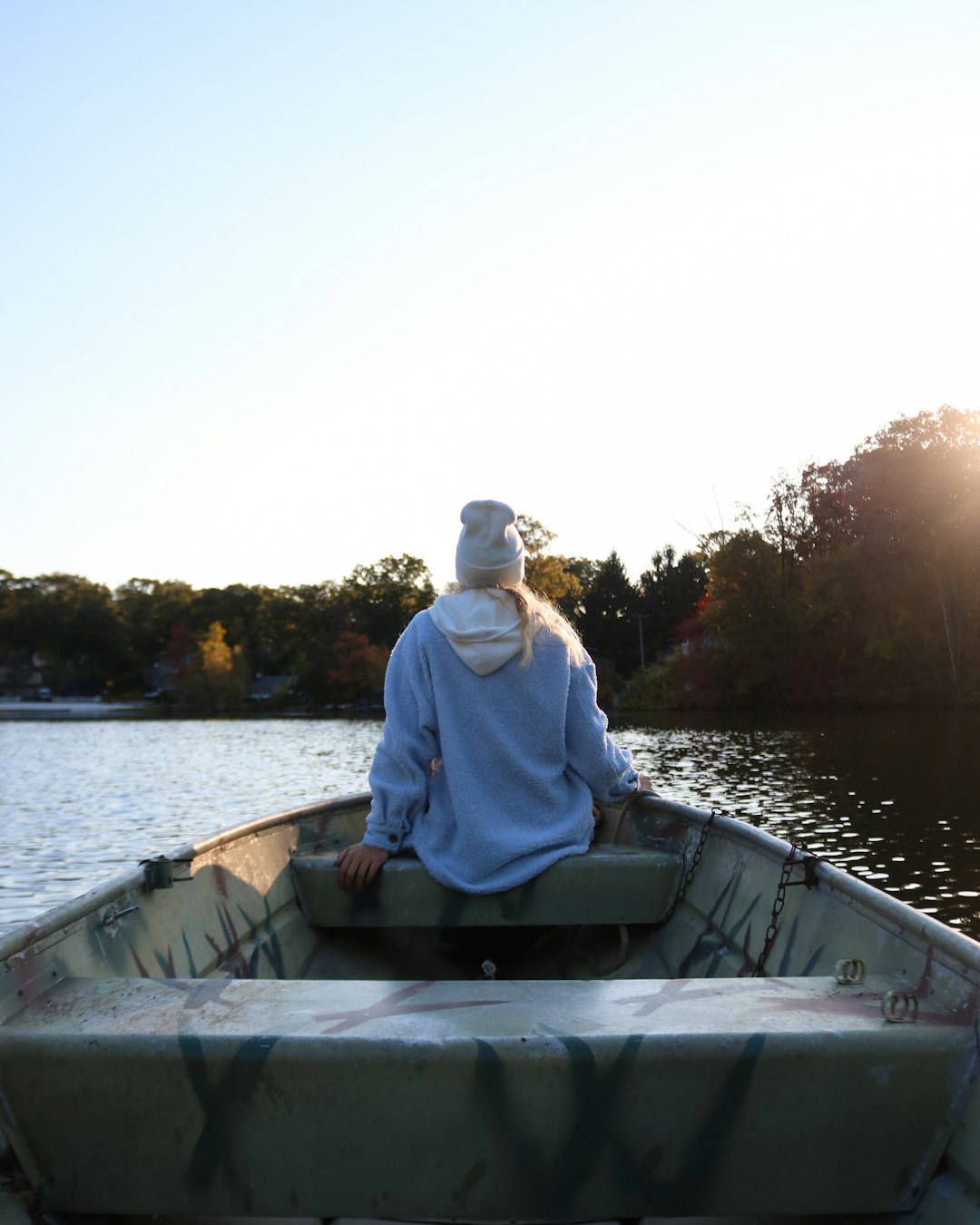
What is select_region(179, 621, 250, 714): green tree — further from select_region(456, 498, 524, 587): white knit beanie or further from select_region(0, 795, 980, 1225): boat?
select_region(0, 795, 980, 1225): boat

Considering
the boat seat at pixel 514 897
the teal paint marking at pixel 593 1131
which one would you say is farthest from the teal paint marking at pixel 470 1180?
the boat seat at pixel 514 897

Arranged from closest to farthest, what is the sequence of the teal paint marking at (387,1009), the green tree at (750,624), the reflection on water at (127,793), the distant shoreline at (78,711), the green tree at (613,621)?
the teal paint marking at (387,1009)
the reflection on water at (127,793)
the green tree at (750,624)
the green tree at (613,621)
the distant shoreline at (78,711)

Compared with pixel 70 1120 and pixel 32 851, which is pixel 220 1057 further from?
pixel 32 851

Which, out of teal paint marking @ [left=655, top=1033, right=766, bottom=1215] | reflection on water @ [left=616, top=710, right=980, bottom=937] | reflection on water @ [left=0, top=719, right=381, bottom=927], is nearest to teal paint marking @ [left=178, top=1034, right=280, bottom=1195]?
teal paint marking @ [left=655, top=1033, right=766, bottom=1215]

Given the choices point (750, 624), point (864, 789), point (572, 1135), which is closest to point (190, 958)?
point (572, 1135)

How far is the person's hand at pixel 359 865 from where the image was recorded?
11.3 feet

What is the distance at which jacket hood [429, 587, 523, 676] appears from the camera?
10.3 ft

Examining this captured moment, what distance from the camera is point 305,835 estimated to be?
426 centimetres

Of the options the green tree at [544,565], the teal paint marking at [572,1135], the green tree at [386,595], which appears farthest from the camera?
the green tree at [386,595]

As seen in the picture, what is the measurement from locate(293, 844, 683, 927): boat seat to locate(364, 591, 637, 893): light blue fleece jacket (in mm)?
98

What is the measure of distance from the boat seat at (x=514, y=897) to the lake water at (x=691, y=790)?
5.67 meters

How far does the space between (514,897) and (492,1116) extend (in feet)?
5.32

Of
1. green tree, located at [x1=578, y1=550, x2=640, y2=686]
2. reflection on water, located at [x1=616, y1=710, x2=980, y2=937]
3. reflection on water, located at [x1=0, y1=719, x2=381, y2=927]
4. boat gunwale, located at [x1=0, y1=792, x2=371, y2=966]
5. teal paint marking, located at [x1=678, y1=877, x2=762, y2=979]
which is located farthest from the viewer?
green tree, located at [x1=578, y1=550, x2=640, y2=686]

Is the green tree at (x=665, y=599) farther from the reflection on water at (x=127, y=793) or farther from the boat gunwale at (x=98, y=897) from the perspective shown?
the boat gunwale at (x=98, y=897)
